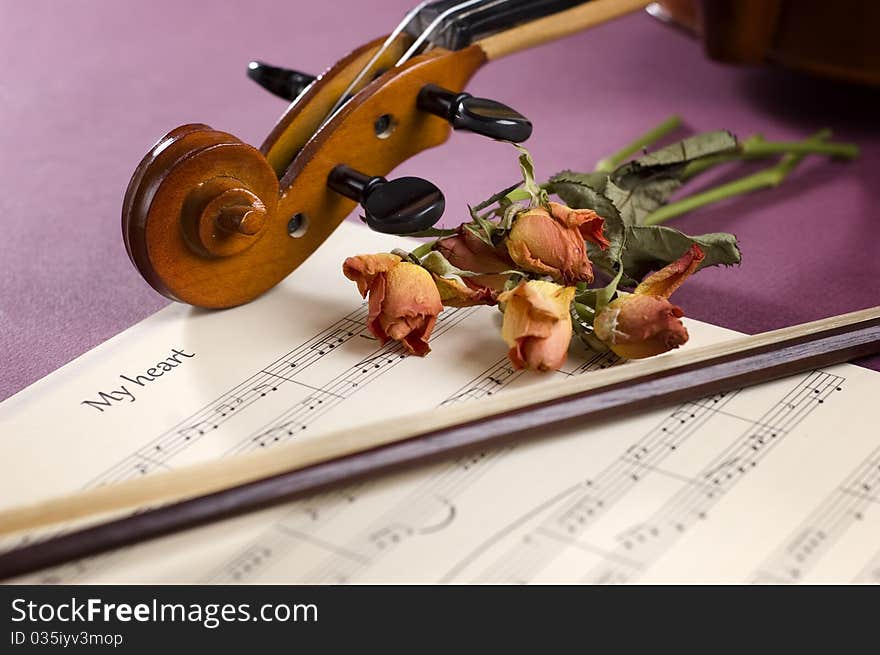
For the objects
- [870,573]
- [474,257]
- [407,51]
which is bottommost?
[870,573]

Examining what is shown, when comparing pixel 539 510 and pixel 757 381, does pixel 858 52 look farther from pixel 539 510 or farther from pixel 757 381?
pixel 539 510

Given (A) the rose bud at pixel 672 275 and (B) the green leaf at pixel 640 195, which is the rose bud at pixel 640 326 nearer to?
(A) the rose bud at pixel 672 275

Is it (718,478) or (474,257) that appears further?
(474,257)

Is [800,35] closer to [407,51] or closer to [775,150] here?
[775,150]

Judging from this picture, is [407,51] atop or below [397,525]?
atop

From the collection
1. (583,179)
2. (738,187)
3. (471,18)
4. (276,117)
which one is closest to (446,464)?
(583,179)
